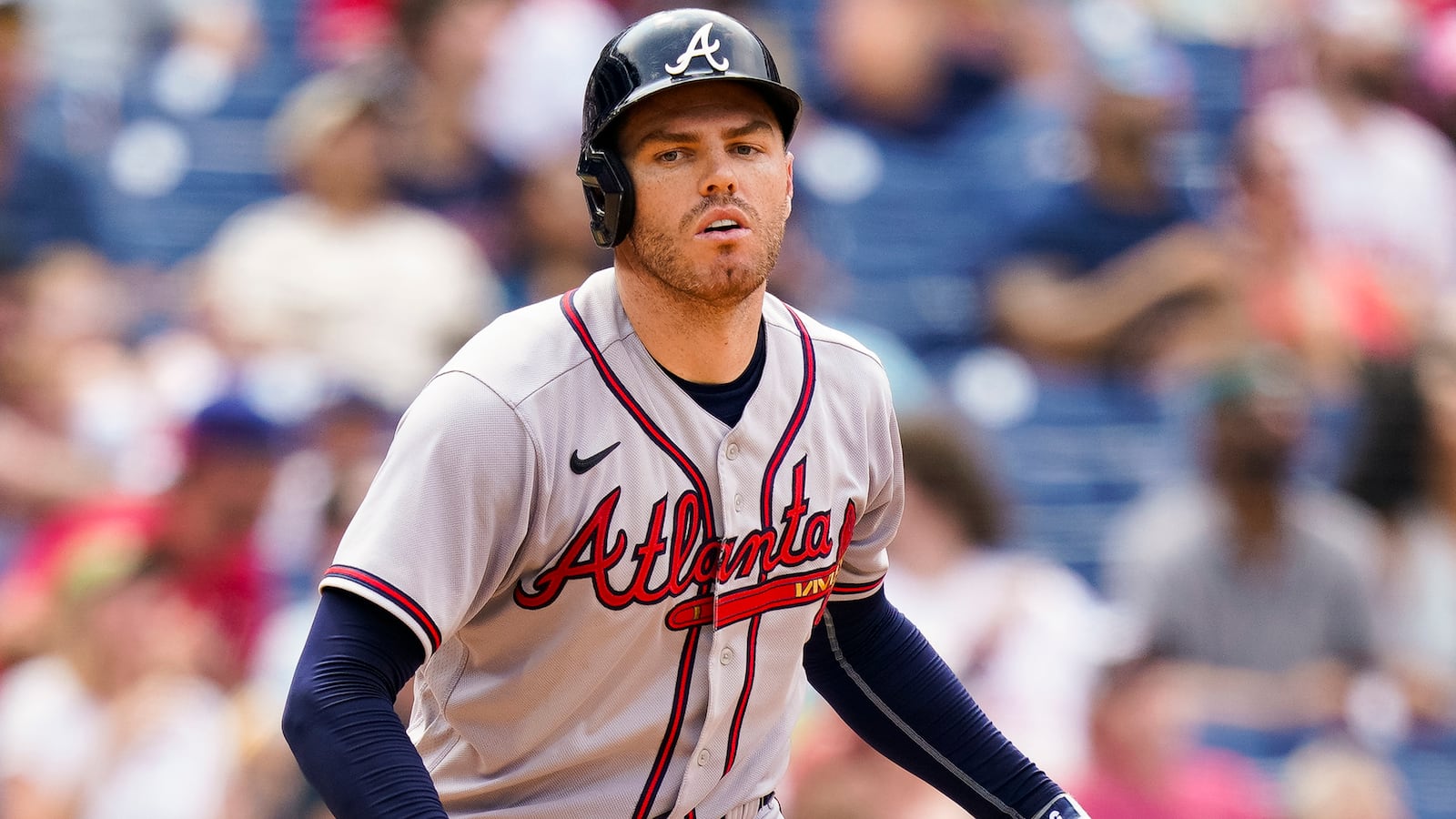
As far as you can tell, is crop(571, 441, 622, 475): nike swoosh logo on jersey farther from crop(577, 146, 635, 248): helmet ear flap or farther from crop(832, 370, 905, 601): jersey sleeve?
crop(832, 370, 905, 601): jersey sleeve

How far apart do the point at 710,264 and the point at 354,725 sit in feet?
2.19

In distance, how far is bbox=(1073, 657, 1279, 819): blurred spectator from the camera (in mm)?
4594

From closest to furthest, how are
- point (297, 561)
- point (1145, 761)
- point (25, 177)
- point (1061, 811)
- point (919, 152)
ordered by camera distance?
1. point (1061, 811)
2. point (1145, 761)
3. point (297, 561)
4. point (25, 177)
5. point (919, 152)

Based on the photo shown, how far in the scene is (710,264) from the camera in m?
2.04

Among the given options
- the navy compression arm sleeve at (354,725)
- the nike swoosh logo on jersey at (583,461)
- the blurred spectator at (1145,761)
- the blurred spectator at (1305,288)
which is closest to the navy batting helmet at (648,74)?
the nike swoosh logo on jersey at (583,461)

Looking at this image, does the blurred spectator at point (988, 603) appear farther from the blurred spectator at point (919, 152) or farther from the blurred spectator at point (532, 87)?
the blurred spectator at point (532, 87)

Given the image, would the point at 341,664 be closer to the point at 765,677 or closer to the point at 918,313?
the point at 765,677

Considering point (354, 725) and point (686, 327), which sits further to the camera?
point (686, 327)

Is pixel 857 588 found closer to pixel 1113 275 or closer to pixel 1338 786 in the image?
pixel 1338 786

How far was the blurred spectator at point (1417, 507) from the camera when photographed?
5.54 metres

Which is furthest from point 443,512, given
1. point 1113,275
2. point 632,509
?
point 1113,275

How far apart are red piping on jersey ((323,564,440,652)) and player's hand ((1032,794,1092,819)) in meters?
0.91

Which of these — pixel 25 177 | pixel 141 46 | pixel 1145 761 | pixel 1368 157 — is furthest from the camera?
pixel 1368 157

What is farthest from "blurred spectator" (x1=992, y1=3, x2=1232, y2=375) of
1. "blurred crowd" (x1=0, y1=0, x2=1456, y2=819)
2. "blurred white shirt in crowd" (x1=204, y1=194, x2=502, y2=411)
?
"blurred white shirt in crowd" (x1=204, y1=194, x2=502, y2=411)
